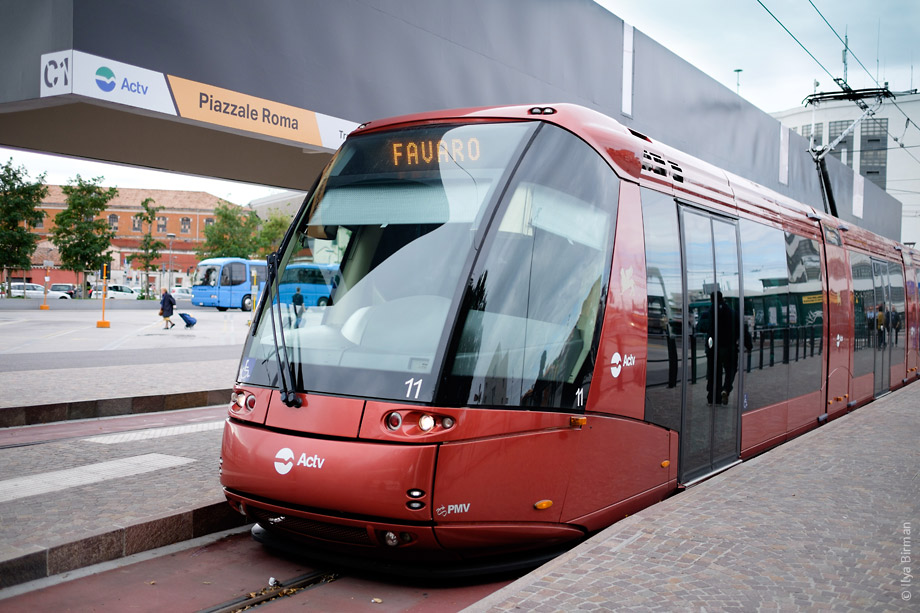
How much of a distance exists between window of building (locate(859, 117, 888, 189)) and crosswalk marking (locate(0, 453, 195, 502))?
222ft

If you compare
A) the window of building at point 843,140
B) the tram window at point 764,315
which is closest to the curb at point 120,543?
Answer: the tram window at point 764,315

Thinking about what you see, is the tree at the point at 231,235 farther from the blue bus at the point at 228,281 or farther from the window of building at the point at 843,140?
the window of building at the point at 843,140

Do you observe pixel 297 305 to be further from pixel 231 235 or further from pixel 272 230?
pixel 231 235

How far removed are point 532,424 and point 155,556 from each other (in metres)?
2.65

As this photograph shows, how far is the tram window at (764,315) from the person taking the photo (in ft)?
27.0

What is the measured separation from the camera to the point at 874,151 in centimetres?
6525

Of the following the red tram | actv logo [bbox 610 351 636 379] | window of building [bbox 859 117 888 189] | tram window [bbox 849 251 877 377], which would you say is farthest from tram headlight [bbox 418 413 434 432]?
window of building [bbox 859 117 888 189]

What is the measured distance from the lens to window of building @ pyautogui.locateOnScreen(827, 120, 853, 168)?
61.7 meters

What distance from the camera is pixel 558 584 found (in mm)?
4023

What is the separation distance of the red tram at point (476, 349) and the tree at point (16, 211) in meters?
47.0

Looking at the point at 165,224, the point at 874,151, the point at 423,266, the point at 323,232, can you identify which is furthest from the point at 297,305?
the point at 165,224

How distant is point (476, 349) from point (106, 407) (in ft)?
27.1

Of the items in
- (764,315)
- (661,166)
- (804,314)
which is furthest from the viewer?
(804,314)

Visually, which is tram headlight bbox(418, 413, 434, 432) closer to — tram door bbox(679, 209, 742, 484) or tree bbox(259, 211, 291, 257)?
tram door bbox(679, 209, 742, 484)
